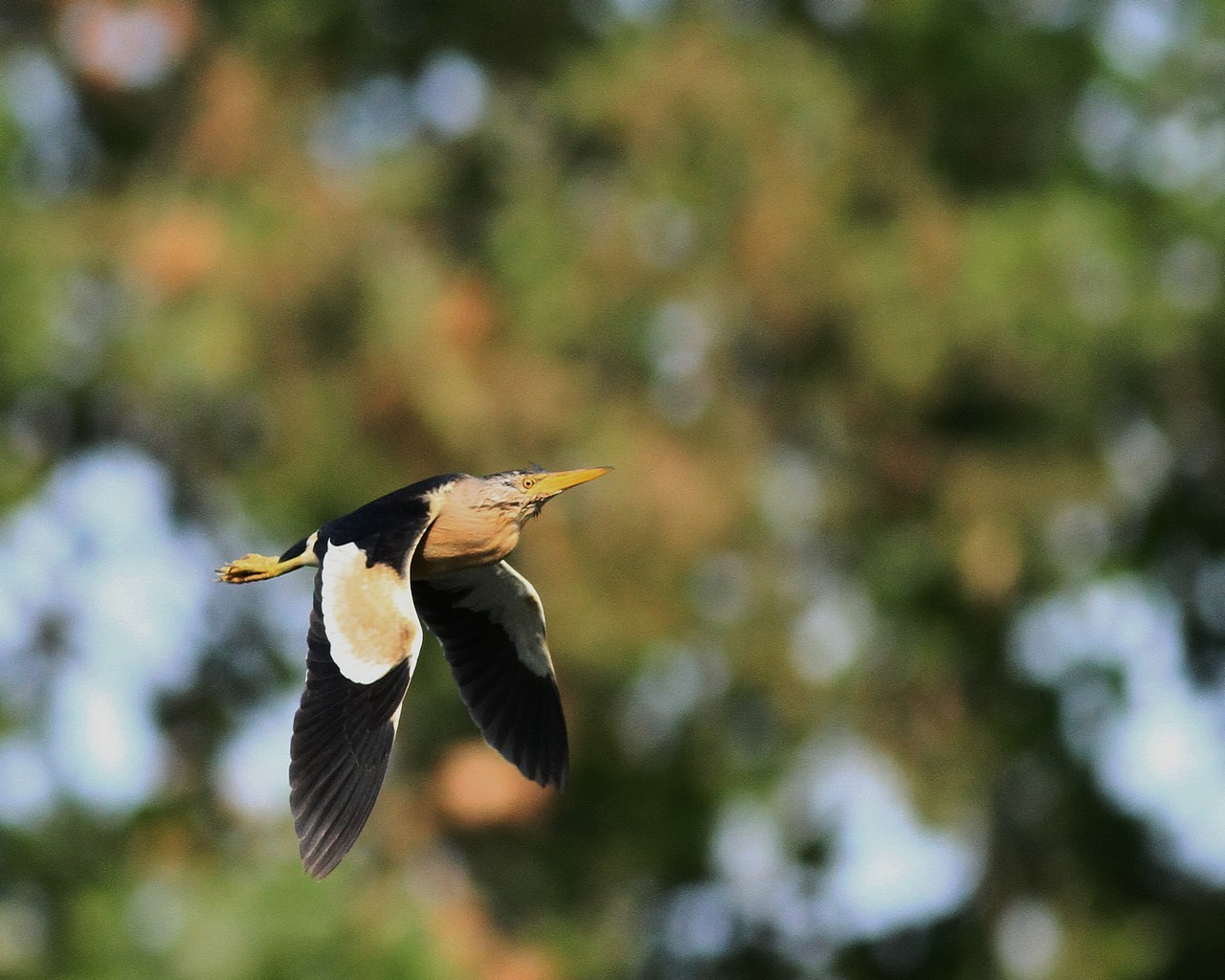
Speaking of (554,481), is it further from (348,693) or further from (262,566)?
(348,693)

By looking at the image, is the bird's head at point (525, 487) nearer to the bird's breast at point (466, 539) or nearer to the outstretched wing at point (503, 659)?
the bird's breast at point (466, 539)

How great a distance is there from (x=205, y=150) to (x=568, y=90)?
6.14 feet

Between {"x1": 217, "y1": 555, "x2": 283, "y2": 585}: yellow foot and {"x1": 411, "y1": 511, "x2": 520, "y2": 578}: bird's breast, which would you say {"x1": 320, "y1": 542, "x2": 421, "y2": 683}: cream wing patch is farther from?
{"x1": 217, "y1": 555, "x2": 283, "y2": 585}: yellow foot

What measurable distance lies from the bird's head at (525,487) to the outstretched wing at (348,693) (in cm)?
42

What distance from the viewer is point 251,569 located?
5316mm

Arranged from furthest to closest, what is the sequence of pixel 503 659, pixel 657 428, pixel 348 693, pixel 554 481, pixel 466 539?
pixel 657 428, pixel 503 659, pixel 554 481, pixel 466 539, pixel 348 693

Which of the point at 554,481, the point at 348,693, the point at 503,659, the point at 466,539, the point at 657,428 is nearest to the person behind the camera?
the point at 348,693

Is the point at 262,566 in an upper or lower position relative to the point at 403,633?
lower

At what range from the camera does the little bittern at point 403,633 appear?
450 centimetres

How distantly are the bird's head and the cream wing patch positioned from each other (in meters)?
0.49

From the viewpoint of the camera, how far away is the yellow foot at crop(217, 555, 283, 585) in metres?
5.27

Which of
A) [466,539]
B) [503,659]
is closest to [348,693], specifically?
[466,539]

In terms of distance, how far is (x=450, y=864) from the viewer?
42.5ft

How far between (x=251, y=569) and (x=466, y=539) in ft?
1.70
